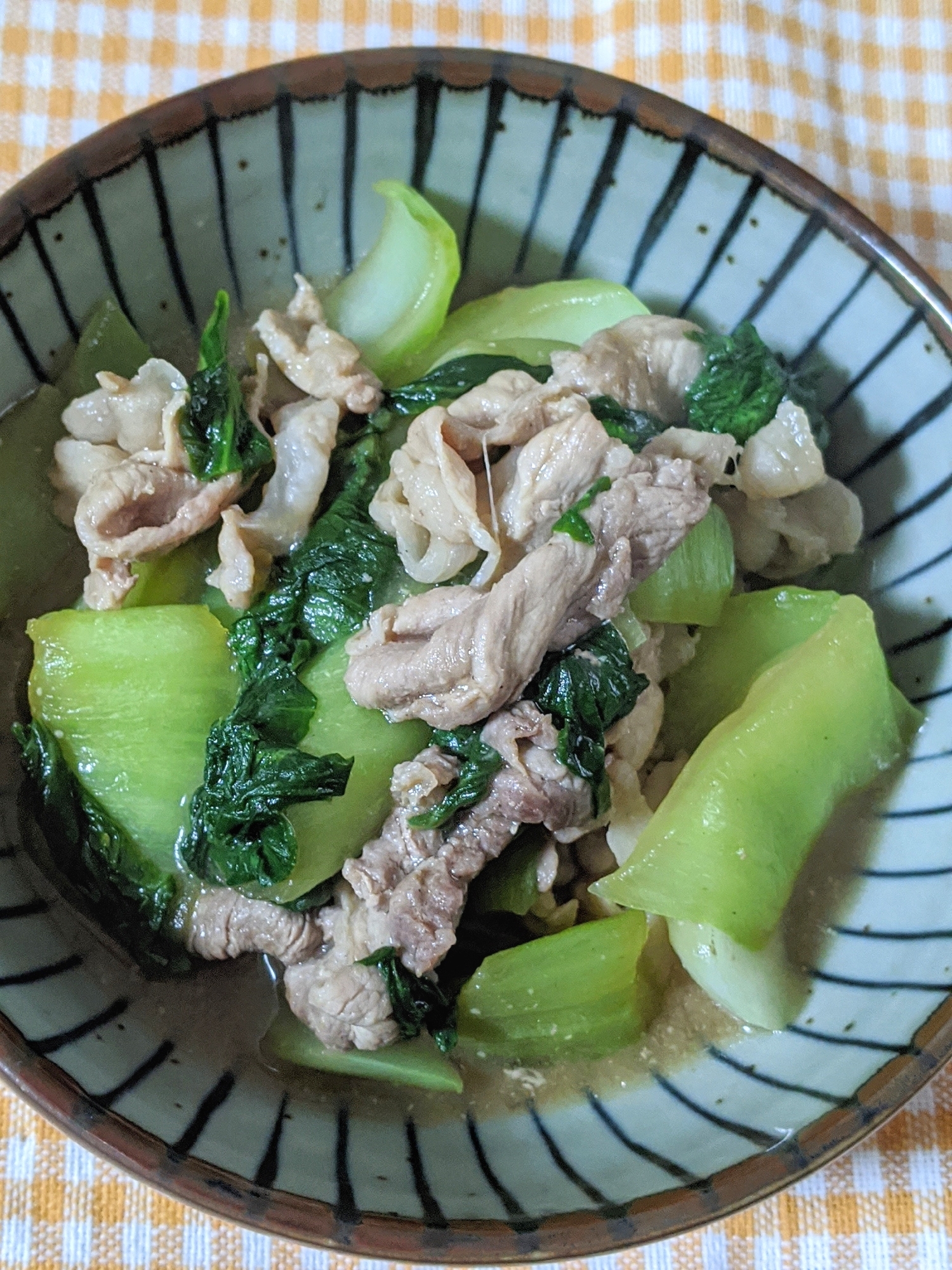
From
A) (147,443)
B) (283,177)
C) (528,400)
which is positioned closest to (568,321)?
(528,400)

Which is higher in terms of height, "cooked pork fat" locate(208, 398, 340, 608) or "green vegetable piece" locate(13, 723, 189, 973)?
"cooked pork fat" locate(208, 398, 340, 608)

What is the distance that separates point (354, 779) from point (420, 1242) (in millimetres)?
666

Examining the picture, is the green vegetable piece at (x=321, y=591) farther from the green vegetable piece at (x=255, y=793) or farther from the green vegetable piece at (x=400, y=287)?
the green vegetable piece at (x=400, y=287)

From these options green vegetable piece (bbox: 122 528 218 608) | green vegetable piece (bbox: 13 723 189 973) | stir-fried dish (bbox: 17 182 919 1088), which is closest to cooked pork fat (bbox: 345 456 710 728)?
stir-fried dish (bbox: 17 182 919 1088)

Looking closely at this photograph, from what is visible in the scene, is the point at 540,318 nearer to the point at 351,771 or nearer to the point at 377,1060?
the point at 351,771

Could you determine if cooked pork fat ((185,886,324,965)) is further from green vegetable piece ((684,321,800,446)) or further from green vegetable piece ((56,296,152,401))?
green vegetable piece ((684,321,800,446))

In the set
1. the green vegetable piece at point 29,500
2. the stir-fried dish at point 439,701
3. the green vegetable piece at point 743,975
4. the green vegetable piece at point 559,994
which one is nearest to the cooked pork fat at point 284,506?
the stir-fried dish at point 439,701

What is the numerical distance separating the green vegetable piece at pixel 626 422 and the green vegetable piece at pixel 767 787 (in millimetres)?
459

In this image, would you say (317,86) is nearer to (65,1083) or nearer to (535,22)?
(535,22)

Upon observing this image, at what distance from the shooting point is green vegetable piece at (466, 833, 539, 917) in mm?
1729

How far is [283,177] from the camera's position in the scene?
2.01 metres

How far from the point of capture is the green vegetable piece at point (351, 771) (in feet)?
5.39

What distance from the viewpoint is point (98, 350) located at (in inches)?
75.2

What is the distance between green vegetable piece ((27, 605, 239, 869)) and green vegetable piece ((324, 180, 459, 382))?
701mm
